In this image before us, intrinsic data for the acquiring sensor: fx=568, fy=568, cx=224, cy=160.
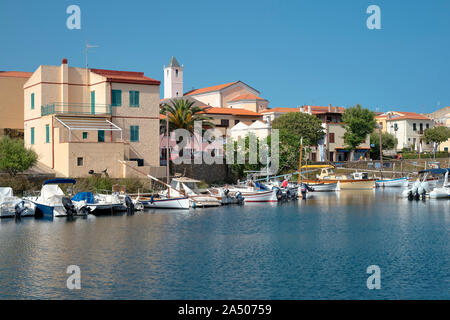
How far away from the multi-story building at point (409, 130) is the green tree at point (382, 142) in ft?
23.5

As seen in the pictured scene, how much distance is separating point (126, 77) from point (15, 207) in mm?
23003

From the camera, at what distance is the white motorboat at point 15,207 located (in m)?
43.4

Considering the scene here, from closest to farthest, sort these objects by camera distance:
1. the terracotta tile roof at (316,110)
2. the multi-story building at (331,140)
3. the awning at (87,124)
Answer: the awning at (87,124) < the multi-story building at (331,140) < the terracotta tile roof at (316,110)

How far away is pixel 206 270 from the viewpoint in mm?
25594

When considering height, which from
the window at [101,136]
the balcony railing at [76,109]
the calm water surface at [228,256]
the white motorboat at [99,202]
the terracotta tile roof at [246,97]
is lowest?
the calm water surface at [228,256]

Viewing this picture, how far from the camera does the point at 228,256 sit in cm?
2873

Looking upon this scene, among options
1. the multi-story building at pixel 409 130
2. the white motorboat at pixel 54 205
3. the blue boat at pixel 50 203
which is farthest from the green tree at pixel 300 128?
the blue boat at pixel 50 203

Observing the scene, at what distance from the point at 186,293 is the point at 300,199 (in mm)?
43520

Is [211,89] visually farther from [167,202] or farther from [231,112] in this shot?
[167,202]

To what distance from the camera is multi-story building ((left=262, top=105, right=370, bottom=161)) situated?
104 metres

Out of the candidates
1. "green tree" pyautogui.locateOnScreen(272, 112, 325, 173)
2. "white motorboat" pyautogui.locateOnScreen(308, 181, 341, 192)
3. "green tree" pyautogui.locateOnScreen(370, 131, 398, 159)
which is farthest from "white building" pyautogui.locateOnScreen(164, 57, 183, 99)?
"white motorboat" pyautogui.locateOnScreen(308, 181, 341, 192)

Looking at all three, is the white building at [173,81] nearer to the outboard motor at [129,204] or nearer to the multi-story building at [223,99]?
the multi-story building at [223,99]

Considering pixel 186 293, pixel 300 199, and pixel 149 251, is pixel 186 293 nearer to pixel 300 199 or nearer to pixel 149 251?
pixel 149 251

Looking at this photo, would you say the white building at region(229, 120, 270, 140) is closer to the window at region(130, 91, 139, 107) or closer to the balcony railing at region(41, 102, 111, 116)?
the window at region(130, 91, 139, 107)
